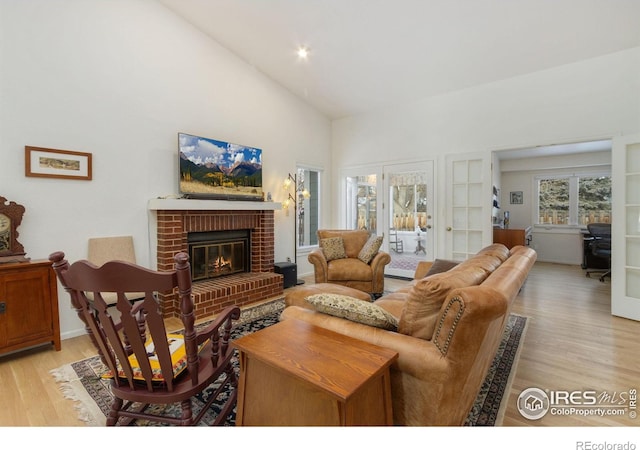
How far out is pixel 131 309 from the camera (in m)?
1.40

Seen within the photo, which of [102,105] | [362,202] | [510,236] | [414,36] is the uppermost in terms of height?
[414,36]

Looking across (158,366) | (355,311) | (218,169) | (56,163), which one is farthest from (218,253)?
(355,311)

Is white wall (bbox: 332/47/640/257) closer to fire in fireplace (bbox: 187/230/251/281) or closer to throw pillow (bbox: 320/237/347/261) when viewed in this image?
throw pillow (bbox: 320/237/347/261)

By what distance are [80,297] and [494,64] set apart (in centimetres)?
486

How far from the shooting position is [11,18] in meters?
2.71

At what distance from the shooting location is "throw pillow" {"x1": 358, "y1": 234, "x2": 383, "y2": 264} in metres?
4.31

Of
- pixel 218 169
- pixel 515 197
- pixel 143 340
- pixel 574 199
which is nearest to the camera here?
pixel 143 340

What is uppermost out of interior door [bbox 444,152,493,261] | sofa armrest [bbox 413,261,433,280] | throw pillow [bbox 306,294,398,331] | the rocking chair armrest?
interior door [bbox 444,152,493,261]

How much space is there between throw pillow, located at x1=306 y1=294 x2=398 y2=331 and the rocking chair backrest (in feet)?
2.19

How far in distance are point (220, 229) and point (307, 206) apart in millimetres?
2172

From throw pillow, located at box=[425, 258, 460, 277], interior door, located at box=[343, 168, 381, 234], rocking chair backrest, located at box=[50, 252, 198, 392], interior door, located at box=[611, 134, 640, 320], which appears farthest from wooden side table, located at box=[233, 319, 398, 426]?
interior door, located at box=[343, 168, 381, 234]

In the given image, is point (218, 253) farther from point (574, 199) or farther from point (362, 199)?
point (574, 199)

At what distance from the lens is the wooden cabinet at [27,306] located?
8.04ft
